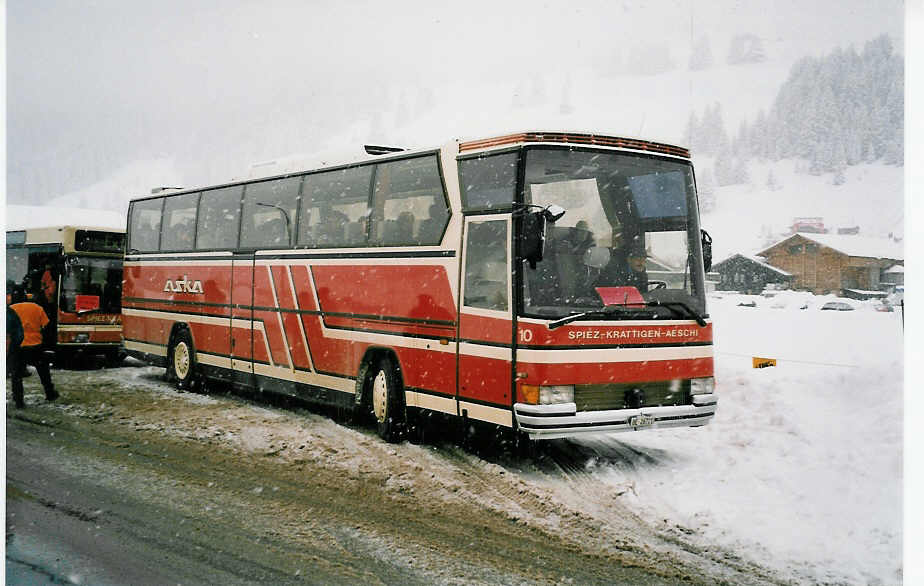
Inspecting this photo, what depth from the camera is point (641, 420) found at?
22.4 ft

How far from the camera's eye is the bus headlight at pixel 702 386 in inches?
282

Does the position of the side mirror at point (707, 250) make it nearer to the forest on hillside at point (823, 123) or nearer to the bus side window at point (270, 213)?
the bus side window at point (270, 213)

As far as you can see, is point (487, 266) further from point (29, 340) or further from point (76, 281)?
point (76, 281)

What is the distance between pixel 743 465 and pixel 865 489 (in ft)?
3.58

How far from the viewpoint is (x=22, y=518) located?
620cm

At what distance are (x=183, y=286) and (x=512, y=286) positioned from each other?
724 cm

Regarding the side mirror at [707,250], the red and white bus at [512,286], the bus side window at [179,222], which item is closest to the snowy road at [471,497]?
the red and white bus at [512,286]

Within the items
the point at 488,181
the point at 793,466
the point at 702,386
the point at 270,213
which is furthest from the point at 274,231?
the point at 793,466

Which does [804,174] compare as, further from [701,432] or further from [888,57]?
[701,432]

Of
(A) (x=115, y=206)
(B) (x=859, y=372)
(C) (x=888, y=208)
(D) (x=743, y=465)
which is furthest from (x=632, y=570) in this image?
(C) (x=888, y=208)

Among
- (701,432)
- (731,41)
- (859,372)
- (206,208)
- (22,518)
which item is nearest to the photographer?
(22,518)

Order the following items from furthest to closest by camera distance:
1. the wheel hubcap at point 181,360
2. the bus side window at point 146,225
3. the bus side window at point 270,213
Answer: the bus side window at point 146,225 < the wheel hubcap at point 181,360 < the bus side window at point 270,213

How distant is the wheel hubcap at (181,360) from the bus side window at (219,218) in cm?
172

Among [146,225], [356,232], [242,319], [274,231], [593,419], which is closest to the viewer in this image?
[593,419]
